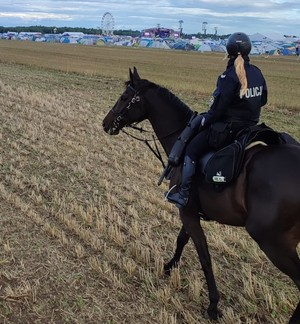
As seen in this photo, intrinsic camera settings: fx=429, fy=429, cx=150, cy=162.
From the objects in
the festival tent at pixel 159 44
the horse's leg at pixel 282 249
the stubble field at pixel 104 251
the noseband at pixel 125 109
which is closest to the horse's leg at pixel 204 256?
the stubble field at pixel 104 251

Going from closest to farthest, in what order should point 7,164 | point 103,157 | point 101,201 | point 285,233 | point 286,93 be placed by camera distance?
1. point 285,233
2. point 101,201
3. point 7,164
4. point 103,157
5. point 286,93

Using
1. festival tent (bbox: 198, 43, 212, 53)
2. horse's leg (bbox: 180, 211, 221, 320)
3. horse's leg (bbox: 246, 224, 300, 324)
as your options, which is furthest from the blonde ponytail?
festival tent (bbox: 198, 43, 212, 53)

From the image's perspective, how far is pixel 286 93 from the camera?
2950cm

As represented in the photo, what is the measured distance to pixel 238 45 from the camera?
4.70m

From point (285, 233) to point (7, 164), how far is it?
7474mm

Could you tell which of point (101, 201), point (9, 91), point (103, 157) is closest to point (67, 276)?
point (101, 201)

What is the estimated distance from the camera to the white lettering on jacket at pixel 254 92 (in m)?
4.63

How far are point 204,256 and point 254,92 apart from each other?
1.98 meters

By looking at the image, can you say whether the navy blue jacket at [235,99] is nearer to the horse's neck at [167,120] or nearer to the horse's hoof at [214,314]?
Result: the horse's neck at [167,120]

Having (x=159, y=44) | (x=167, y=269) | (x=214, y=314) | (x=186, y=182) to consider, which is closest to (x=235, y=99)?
(x=186, y=182)

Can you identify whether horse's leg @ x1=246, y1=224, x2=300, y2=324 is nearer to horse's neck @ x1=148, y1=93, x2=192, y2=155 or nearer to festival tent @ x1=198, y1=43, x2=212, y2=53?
horse's neck @ x1=148, y1=93, x2=192, y2=155

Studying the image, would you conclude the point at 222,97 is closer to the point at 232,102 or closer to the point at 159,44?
the point at 232,102

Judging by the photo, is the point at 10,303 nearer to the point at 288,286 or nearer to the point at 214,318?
the point at 214,318

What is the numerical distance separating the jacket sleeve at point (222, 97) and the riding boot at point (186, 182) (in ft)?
1.73
